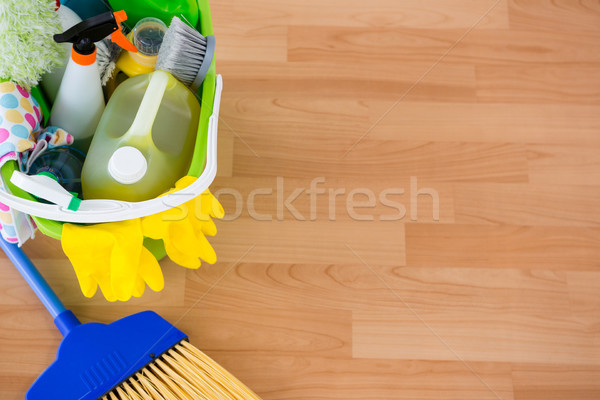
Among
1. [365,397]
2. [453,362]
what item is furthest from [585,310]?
[365,397]

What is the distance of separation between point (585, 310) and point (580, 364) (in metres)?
0.08

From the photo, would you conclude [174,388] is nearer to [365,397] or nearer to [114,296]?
[114,296]

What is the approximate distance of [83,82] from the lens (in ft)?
1.85

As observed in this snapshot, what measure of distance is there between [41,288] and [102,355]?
0.13 m

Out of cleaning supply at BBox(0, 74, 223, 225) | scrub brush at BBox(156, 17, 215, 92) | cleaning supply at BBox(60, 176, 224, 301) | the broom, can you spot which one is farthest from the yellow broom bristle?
scrub brush at BBox(156, 17, 215, 92)

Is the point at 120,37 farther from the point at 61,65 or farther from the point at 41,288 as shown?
the point at 41,288

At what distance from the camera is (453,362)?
71cm

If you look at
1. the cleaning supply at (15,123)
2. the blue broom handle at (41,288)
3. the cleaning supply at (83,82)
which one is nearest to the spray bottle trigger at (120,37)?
the cleaning supply at (83,82)

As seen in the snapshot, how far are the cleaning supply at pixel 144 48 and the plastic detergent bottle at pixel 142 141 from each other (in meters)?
0.04

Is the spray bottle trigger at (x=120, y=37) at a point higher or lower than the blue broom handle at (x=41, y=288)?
higher

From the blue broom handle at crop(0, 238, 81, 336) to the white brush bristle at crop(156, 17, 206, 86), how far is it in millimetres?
314

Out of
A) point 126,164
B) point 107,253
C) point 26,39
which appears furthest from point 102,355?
point 26,39

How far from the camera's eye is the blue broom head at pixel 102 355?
23.5 inches

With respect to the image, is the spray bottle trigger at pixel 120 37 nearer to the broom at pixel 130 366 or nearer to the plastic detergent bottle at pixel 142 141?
the plastic detergent bottle at pixel 142 141
